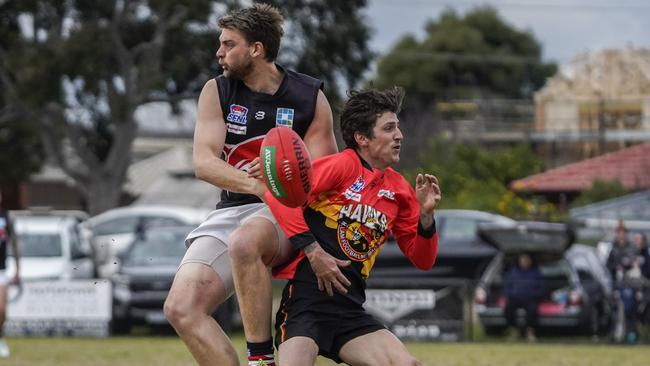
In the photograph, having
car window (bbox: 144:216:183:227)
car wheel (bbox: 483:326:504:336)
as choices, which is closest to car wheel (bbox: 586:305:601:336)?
car wheel (bbox: 483:326:504:336)

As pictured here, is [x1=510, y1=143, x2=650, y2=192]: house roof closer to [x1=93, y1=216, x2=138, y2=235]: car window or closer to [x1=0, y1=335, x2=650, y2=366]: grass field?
[x1=93, y1=216, x2=138, y2=235]: car window

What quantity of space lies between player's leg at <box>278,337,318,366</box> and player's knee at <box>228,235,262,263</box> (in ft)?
1.47

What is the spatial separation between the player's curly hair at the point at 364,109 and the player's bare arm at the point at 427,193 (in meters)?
0.35

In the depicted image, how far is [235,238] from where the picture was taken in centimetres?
694

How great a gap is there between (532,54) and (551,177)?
25.7 meters

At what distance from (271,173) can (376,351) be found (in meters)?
1.08

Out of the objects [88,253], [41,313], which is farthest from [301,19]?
[41,313]

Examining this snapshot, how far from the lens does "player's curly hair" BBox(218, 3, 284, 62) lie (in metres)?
7.14

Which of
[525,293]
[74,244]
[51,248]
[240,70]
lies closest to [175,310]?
[240,70]

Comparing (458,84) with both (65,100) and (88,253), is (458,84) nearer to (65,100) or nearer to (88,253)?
(65,100)

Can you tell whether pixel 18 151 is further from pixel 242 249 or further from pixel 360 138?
pixel 242 249

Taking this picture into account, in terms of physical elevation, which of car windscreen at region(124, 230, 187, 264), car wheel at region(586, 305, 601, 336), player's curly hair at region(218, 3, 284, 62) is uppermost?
player's curly hair at region(218, 3, 284, 62)

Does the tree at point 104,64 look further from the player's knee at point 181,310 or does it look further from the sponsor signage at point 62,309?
the player's knee at point 181,310

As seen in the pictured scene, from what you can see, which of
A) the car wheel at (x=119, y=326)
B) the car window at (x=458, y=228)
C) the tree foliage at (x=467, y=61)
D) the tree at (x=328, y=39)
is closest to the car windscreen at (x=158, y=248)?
the car wheel at (x=119, y=326)
